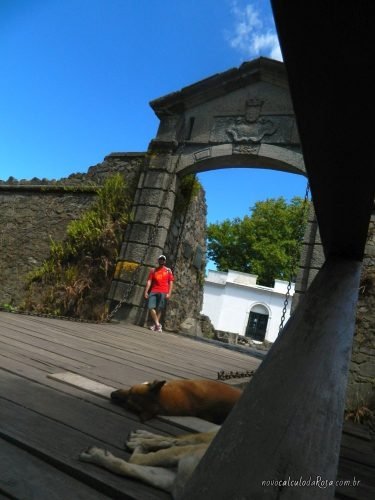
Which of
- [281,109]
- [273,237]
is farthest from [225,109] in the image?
[273,237]

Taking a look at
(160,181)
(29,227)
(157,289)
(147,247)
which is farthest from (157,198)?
(29,227)

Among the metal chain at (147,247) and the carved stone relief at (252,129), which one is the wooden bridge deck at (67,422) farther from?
the carved stone relief at (252,129)

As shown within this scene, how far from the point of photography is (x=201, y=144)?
7.99 meters

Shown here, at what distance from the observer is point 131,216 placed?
7.97 meters

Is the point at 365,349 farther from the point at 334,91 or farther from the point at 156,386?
the point at 334,91

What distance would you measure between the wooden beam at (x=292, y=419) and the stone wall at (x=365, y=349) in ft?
11.2

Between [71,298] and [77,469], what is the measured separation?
264 inches

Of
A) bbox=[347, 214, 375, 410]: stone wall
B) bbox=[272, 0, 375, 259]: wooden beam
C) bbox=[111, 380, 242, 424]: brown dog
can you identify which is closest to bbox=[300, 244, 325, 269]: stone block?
bbox=[347, 214, 375, 410]: stone wall

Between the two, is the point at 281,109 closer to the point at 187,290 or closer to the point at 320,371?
the point at 187,290

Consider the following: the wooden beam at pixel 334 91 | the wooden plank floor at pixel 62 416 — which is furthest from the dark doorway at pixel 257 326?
the wooden beam at pixel 334 91

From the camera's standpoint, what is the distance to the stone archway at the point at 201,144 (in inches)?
291

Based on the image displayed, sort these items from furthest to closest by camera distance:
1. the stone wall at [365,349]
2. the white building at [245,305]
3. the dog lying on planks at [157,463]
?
1. the white building at [245,305]
2. the stone wall at [365,349]
3. the dog lying on planks at [157,463]

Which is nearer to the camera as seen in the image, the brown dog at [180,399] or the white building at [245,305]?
the brown dog at [180,399]

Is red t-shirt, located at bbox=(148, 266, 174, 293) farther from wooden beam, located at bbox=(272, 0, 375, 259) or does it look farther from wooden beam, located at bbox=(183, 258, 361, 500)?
wooden beam, located at bbox=(272, 0, 375, 259)
